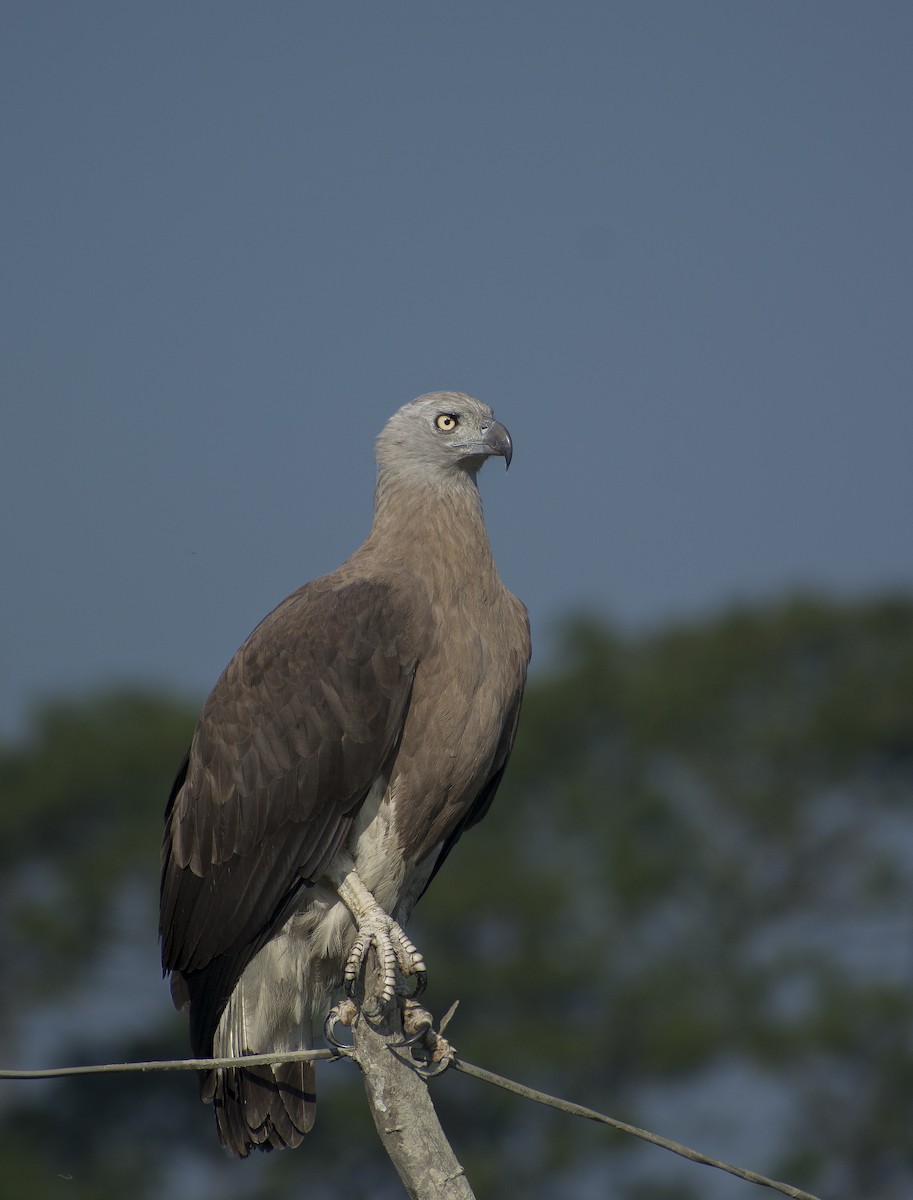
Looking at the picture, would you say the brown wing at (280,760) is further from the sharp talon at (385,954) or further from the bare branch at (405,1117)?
the bare branch at (405,1117)

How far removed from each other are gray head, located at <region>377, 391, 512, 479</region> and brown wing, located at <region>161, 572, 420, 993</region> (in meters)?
0.66

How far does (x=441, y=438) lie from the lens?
568 centimetres

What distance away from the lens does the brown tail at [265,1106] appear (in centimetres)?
486

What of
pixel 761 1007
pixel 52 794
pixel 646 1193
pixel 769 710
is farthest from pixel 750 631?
pixel 52 794

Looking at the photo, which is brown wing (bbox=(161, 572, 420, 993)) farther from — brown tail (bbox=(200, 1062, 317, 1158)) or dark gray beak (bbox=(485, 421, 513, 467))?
dark gray beak (bbox=(485, 421, 513, 467))

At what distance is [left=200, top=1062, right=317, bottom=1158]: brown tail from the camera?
4855mm

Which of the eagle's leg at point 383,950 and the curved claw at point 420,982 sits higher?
the eagle's leg at point 383,950

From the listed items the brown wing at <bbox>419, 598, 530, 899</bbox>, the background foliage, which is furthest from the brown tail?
the background foliage

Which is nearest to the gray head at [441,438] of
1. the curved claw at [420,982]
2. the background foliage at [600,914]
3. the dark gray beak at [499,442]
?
the dark gray beak at [499,442]

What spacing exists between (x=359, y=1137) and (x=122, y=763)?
263 inches

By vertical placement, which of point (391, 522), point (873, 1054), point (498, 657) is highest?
point (391, 522)

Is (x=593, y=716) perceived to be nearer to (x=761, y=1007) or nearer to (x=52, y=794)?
(x=761, y=1007)

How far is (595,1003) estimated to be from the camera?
2450 cm

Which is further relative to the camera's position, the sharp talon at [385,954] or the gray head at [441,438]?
the gray head at [441,438]
